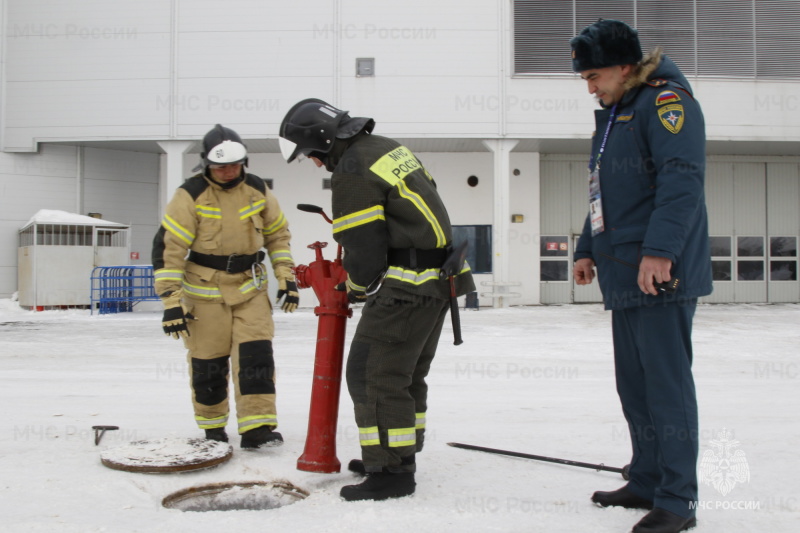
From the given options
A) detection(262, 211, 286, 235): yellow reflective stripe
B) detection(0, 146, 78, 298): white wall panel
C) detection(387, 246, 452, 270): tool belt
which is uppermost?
detection(0, 146, 78, 298): white wall panel

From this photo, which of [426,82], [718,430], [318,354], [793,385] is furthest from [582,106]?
[318,354]

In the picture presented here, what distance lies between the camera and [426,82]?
1675 cm

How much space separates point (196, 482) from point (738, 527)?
2383 mm

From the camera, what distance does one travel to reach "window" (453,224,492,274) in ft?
61.6

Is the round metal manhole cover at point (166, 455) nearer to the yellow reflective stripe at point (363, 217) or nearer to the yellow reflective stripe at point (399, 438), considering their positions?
the yellow reflective stripe at point (399, 438)

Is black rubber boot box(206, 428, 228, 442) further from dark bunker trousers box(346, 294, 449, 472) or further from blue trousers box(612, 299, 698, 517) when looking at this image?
blue trousers box(612, 299, 698, 517)

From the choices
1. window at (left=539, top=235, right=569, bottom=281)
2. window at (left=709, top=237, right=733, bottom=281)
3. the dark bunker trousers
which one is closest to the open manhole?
the dark bunker trousers

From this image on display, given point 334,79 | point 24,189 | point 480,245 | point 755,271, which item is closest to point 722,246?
point 755,271

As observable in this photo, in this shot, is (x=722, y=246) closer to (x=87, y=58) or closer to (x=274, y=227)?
(x=87, y=58)

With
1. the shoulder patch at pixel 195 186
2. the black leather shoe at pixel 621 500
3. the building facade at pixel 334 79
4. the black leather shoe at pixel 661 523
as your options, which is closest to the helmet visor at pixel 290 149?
the shoulder patch at pixel 195 186

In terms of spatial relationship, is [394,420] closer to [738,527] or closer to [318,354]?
[318,354]

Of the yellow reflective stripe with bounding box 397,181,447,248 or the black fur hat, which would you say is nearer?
the black fur hat

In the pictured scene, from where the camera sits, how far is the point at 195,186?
4047 millimetres

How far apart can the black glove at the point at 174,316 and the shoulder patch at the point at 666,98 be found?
2.65 meters
